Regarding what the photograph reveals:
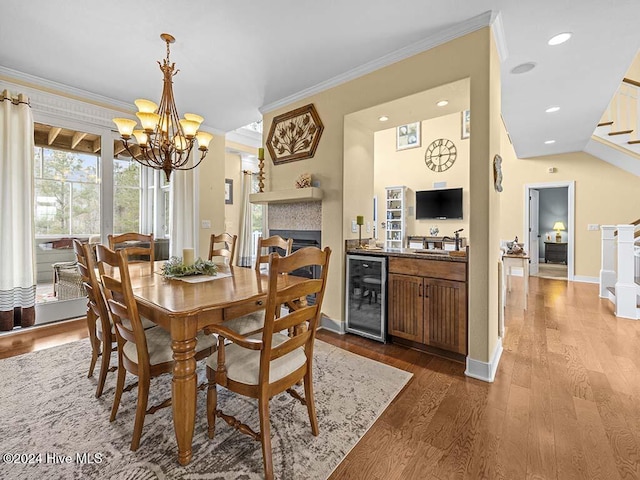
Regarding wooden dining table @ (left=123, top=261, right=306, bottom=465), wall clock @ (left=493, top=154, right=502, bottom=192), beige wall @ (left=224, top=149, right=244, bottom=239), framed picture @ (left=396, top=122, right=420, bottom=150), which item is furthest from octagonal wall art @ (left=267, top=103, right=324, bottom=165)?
framed picture @ (left=396, top=122, right=420, bottom=150)

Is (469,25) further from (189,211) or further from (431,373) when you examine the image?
(189,211)

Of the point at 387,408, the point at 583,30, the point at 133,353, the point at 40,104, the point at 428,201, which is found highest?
the point at 583,30

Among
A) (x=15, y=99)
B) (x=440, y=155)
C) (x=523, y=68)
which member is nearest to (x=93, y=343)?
(x=15, y=99)

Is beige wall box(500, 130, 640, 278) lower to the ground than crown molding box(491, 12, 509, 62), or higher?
lower

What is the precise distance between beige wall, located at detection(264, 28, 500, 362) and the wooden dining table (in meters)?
1.63

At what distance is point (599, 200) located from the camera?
5883 mm

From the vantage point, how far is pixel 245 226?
21.9 ft

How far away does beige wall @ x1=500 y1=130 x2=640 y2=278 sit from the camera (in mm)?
5660

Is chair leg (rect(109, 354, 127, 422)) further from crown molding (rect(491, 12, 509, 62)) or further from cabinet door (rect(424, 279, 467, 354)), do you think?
crown molding (rect(491, 12, 509, 62))

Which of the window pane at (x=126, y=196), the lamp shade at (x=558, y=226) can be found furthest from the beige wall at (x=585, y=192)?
the window pane at (x=126, y=196)

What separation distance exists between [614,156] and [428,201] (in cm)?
332

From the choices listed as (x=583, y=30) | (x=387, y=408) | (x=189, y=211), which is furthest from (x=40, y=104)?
(x=583, y=30)

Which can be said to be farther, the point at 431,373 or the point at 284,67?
the point at 284,67

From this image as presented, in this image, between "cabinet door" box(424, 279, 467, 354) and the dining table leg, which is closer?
the dining table leg
